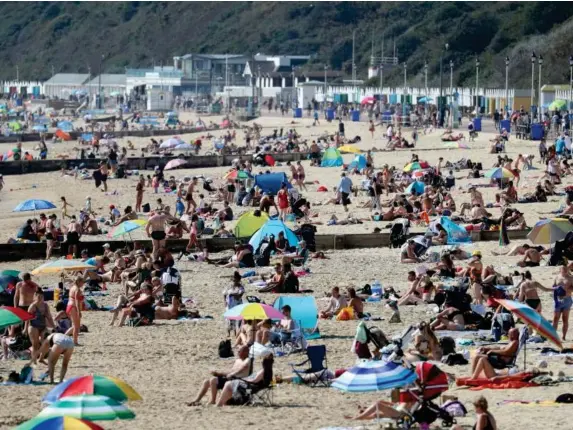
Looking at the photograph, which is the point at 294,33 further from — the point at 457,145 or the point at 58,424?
the point at 58,424

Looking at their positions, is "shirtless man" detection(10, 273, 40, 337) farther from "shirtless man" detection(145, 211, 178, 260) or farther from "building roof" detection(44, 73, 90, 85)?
"building roof" detection(44, 73, 90, 85)

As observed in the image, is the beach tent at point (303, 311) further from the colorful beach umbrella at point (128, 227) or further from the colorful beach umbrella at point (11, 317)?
the colorful beach umbrella at point (128, 227)

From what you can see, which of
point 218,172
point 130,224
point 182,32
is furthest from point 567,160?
point 182,32

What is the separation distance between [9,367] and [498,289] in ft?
18.4

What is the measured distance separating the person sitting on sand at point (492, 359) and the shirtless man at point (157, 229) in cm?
903

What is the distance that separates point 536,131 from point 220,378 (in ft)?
98.9

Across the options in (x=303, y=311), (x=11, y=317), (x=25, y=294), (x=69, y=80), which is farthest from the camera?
(x=69, y=80)

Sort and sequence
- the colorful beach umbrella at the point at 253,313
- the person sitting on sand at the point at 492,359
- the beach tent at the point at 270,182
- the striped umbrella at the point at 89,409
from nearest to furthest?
1. the striped umbrella at the point at 89,409
2. the person sitting on sand at the point at 492,359
3. the colorful beach umbrella at the point at 253,313
4. the beach tent at the point at 270,182

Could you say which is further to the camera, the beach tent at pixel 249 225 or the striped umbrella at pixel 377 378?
the beach tent at pixel 249 225

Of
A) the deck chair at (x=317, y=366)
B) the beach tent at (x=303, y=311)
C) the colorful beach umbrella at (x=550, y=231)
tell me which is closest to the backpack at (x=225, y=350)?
the beach tent at (x=303, y=311)

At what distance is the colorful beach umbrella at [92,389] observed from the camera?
9664 millimetres

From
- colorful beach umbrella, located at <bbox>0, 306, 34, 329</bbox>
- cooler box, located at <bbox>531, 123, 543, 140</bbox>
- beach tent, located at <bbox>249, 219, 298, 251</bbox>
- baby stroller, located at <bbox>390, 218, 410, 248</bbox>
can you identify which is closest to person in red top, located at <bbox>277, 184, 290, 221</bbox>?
baby stroller, located at <bbox>390, 218, 410, 248</bbox>

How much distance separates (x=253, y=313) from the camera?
13094 millimetres

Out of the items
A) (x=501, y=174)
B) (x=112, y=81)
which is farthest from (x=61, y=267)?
(x=112, y=81)
